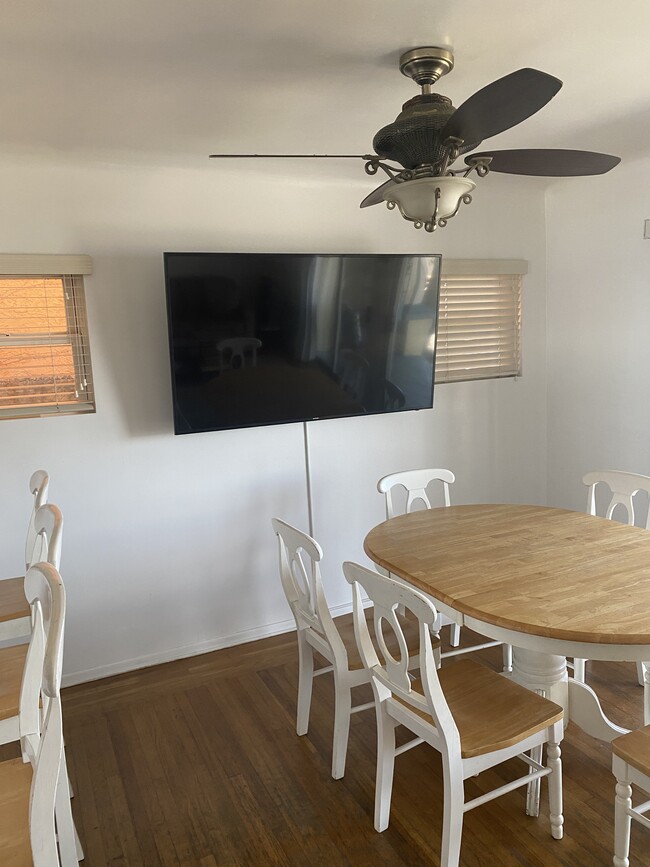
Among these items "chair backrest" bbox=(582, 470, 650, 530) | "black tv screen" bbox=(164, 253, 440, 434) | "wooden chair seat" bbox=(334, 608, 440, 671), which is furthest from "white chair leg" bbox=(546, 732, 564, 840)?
"black tv screen" bbox=(164, 253, 440, 434)

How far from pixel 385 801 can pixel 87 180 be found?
2.80 m

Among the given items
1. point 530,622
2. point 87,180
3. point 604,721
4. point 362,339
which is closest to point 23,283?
point 87,180

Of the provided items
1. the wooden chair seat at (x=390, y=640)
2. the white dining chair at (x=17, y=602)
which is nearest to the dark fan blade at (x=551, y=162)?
the wooden chair seat at (x=390, y=640)

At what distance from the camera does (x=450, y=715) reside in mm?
1786

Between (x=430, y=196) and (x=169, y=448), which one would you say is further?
(x=169, y=448)

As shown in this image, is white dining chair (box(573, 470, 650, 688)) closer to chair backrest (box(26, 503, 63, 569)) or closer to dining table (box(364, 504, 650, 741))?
dining table (box(364, 504, 650, 741))

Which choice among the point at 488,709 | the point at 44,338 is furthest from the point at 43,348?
the point at 488,709

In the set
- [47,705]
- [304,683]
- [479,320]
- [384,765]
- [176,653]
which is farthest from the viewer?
[479,320]

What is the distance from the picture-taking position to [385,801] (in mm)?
2102

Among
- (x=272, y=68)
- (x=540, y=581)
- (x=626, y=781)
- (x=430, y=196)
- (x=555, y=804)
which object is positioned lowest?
(x=555, y=804)

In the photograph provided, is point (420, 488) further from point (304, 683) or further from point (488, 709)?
point (488, 709)

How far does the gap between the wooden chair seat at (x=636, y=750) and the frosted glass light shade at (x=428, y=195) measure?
4.99ft

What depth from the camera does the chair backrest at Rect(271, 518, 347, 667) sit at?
2256mm

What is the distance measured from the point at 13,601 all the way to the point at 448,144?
6.94ft
